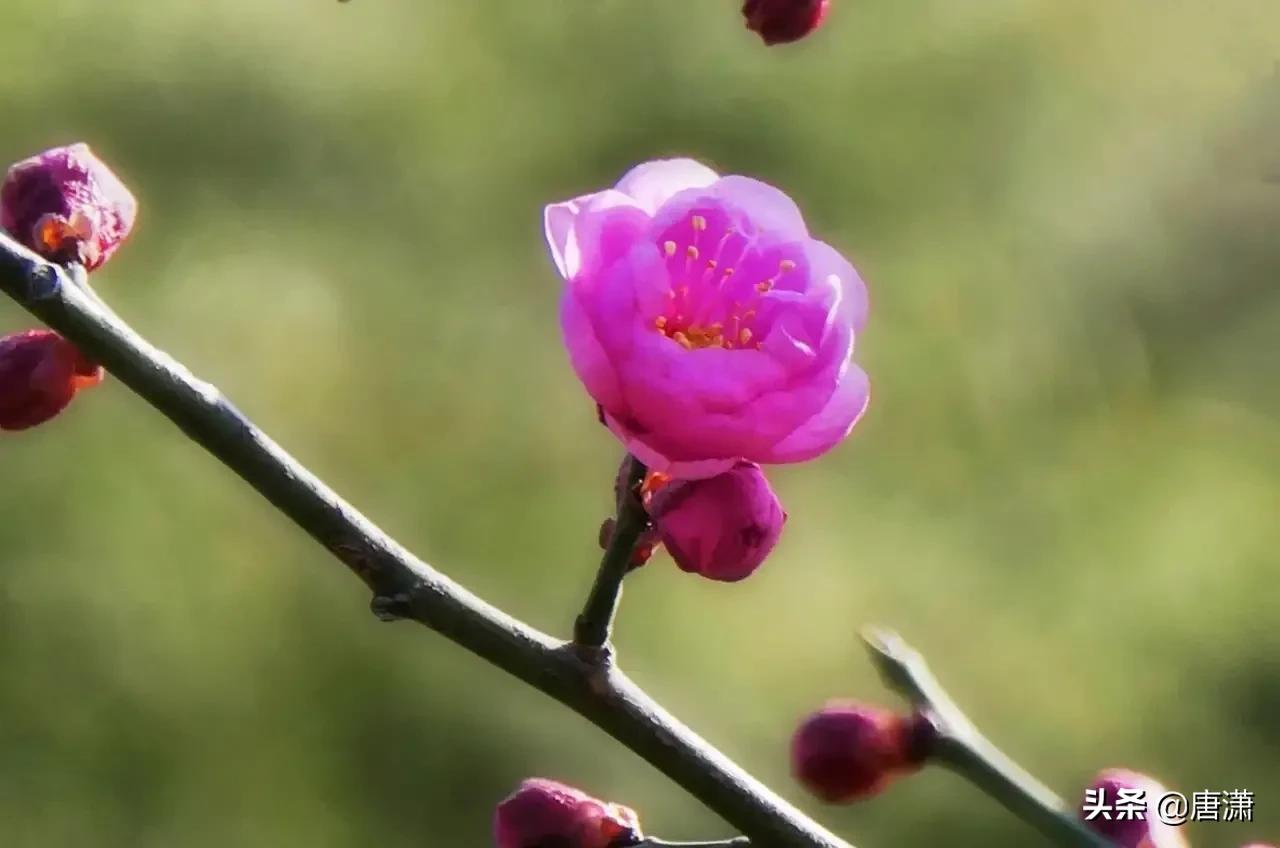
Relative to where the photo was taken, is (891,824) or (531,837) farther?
(891,824)

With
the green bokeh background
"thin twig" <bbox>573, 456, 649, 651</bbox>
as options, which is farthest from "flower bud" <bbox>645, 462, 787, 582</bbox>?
the green bokeh background

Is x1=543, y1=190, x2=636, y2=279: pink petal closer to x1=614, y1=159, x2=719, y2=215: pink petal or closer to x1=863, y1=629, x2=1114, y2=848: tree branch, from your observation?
x1=614, y1=159, x2=719, y2=215: pink petal

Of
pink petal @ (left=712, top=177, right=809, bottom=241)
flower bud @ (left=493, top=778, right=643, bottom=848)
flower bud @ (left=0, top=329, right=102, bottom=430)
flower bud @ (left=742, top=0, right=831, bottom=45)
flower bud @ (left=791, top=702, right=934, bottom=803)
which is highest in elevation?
flower bud @ (left=742, top=0, right=831, bottom=45)

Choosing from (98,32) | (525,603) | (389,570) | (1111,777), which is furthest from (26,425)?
(98,32)

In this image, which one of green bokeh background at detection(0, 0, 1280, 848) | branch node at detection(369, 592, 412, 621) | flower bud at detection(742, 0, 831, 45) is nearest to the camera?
branch node at detection(369, 592, 412, 621)

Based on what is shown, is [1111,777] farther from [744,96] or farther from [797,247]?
[744,96]

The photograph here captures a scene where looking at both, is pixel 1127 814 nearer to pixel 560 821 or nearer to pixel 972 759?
pixel 972 759
